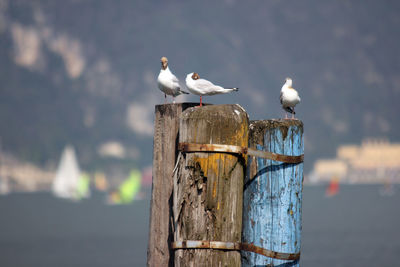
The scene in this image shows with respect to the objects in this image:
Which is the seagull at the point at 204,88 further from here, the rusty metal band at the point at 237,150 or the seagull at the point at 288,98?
the seagull at the point at 288,98

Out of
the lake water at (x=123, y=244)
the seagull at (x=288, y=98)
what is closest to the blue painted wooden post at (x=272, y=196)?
the seagull at (x=288, y=98)

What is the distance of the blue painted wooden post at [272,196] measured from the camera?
689 centimetres

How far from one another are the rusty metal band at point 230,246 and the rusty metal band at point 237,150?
856 millimetres

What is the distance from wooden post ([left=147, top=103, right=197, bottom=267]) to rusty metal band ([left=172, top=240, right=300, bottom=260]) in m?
0.47

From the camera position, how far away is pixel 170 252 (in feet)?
23.5

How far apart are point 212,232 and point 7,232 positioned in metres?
181

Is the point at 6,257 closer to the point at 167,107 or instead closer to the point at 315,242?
the point at 315,242

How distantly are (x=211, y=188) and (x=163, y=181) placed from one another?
0.83 metres

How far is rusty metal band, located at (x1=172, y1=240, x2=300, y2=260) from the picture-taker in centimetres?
662

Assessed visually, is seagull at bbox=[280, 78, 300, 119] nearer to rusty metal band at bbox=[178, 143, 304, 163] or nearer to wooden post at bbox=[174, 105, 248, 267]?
rusty metal band at bbox=[178, 143, 304, 163]

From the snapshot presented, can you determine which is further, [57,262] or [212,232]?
[57,262]

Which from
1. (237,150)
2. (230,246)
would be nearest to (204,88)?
(237,150)

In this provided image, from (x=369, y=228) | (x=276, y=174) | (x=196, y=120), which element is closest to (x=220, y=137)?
(x=196, y=120)

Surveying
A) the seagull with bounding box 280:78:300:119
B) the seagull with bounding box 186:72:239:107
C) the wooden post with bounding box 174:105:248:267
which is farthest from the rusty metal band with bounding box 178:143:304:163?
the seagull with bounding box 280:78:300:119
